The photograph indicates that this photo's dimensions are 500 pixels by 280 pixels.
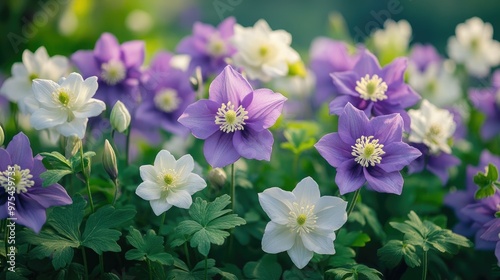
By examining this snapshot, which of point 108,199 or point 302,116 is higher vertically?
point 108,199

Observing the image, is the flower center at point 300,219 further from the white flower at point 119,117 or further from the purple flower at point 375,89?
the white flower at point 119,117

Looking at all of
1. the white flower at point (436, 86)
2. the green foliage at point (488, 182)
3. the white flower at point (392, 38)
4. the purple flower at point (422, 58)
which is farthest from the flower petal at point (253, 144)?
the purple flower at point (422, 58)

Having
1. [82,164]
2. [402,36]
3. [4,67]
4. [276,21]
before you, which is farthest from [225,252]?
[276,21]

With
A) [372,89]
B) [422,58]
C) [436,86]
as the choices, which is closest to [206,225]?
[372,89]

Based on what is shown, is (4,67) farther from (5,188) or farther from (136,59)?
(5,188)

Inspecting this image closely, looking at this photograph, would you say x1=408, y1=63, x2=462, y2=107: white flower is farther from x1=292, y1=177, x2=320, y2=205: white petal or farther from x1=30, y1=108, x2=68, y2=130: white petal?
x1=30, y1=108, x2=68, y2=130: white petal

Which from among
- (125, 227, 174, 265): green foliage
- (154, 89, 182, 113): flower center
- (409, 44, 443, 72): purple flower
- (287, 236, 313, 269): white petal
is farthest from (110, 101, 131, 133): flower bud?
(409, 44, 443, 72): purple flower
